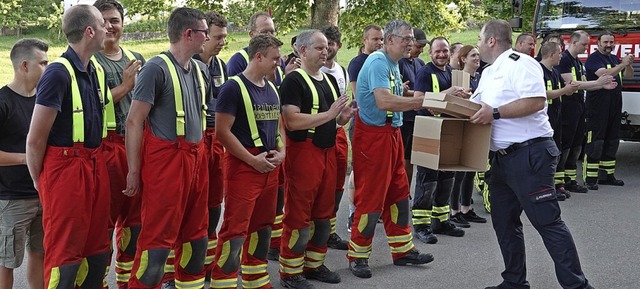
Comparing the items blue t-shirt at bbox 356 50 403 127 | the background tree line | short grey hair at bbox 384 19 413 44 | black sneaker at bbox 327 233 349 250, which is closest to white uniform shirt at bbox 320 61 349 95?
blue t-shirt at bbox 356 50 403 127

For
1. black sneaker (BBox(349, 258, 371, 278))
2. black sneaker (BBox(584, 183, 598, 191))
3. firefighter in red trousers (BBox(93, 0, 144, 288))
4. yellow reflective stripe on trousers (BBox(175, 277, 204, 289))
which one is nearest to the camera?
firefighter in red trousers (BBox(93, 0, 144, 288))

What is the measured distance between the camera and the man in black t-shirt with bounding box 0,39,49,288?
488 centimetres

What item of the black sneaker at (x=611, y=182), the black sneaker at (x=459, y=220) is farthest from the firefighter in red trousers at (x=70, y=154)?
the black sneaker at (x=611, y=182)

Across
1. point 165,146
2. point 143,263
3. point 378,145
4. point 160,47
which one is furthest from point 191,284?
point 160,47

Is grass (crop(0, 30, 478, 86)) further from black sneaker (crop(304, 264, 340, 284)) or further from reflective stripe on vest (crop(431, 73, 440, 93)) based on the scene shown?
black sneaker (crop(304, 264, 340, 284))

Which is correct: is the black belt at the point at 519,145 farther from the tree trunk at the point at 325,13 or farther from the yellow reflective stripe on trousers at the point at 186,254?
the tree trunk at the point at 325,13

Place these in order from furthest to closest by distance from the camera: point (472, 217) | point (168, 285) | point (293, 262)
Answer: point (472, 217)
point (293, 262)
point (168, 285)

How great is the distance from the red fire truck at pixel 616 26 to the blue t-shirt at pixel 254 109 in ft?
25.0

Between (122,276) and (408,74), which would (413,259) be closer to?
(408,74)

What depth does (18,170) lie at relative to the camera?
16.2 feet

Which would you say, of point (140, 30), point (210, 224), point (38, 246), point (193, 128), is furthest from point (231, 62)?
point (140, 30)

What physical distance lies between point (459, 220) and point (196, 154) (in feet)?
14.0

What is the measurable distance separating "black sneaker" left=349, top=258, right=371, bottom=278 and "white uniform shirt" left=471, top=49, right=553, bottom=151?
5.35ft

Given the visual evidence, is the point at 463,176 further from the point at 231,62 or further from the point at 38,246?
the point at 38,246
